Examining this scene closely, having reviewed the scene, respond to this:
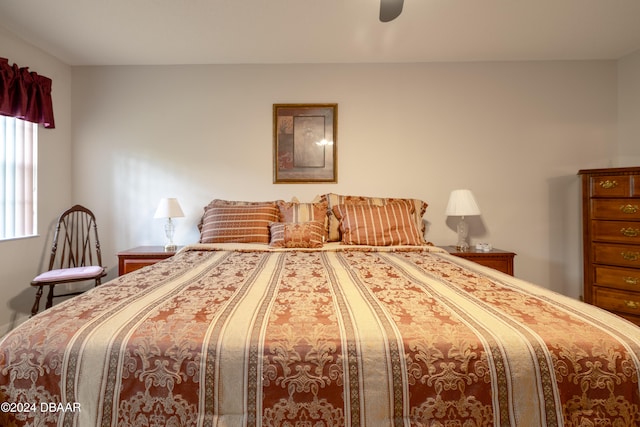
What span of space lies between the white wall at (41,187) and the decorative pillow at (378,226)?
272 cm

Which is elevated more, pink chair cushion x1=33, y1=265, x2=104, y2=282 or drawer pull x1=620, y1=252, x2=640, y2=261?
drawer pull x1=620, y1=252, x2=640, y2=261

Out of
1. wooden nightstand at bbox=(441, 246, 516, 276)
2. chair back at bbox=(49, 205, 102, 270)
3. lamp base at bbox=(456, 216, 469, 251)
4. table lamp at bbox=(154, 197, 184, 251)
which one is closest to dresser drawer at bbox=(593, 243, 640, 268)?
wooden nightstand at bbox=(441, 246, 516, 276)

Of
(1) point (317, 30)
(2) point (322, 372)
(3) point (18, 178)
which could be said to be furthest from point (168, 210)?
(2) point (322, 372)

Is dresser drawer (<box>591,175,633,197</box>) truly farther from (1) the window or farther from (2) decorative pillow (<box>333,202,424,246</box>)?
(1) the window

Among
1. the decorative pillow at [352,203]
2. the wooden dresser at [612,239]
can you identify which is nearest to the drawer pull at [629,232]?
the wooden dresser at [612,239]

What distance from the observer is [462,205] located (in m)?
2.79

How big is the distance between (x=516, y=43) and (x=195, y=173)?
125 inches

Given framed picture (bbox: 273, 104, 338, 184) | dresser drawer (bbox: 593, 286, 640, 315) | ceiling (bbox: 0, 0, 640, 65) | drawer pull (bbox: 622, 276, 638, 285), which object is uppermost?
ceiling (bbox: 0, 0, 640, 65)

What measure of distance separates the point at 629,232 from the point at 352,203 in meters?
2.18

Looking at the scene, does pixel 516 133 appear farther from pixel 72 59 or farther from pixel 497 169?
pixel 72 59

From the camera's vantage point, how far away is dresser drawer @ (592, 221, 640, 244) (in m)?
2.49

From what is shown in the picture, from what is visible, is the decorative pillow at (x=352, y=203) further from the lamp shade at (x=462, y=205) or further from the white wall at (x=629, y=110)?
the white wall at (x=629, y=110)

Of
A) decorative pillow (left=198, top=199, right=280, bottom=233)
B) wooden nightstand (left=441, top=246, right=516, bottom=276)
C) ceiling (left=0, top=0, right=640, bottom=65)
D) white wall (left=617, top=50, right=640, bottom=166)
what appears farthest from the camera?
white wall (left=617, top=50, right=640, bottom=166)

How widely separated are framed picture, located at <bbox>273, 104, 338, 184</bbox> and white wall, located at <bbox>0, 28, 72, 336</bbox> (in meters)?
2.05
